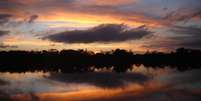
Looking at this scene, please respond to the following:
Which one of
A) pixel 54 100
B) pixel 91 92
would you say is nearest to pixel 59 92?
pixel 91 92

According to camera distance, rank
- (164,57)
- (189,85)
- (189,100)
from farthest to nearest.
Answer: (164,57) < (189,85) < (189,100)

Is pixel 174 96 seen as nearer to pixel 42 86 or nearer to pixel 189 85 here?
pixel 189 85

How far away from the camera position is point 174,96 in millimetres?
18672

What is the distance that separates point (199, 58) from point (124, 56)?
1382 centimetres

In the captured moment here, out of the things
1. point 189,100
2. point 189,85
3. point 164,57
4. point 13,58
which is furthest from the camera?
point 164,57

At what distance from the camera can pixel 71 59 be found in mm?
75625

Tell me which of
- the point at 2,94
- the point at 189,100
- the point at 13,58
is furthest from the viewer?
the point at 13,58

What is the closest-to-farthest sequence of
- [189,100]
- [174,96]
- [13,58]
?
1. [189,100]
2. [174,96]
3. [13,58]

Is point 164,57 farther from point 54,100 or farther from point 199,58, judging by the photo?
point 54,100

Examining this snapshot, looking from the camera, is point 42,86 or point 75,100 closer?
point 75,100

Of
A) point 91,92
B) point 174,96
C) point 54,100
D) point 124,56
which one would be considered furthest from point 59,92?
point 124,56

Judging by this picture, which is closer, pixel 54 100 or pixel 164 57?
pixel 54 100

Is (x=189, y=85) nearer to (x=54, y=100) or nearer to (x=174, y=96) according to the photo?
(x=174, y=96)

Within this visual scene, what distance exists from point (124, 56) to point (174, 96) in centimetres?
6235
